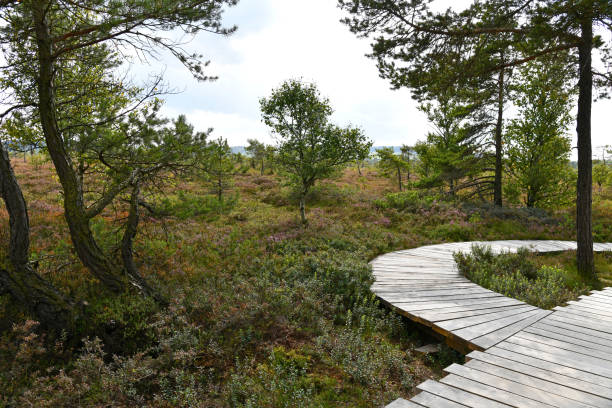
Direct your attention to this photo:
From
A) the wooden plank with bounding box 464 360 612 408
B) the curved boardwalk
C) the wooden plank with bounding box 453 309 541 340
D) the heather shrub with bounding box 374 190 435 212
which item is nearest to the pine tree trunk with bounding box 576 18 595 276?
the curved boardwalk

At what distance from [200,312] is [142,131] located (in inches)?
163

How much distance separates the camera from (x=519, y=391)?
10.6 feet

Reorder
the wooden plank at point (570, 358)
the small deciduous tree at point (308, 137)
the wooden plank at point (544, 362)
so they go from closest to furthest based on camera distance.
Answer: the wooden plank at point (544, 362) < the wooden plank at point (570, 358) < the small deciduous tree at point (308, 137)

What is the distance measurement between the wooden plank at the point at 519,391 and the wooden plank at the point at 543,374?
0.62 feet

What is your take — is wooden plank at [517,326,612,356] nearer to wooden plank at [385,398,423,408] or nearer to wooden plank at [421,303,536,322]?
wooden plank at [421,303,536,322]

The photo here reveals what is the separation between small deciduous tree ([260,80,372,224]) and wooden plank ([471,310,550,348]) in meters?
9.67

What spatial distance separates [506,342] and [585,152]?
22.4 feet

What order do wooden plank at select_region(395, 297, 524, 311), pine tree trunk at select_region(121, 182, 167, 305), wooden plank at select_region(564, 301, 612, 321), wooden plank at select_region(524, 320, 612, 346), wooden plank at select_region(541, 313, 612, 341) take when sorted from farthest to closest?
pine tree trunk at select_region(121, 182, 167, 305) → wooden plank at select_region(395, 297, 524, 311) → wooden plank at select_region(564, 301, 612, 321) → wooden plank at select_region(541, 313, 612, 341) → wooden plank at select_region(524, 320, 612, 346)

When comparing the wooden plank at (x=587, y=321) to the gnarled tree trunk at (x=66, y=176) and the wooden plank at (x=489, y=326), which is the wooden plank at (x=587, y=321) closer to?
the wooden plank at (x=489, y=326)

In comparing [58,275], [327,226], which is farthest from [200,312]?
[327,226]

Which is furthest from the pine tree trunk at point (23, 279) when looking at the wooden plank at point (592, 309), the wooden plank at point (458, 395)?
the wooden plank at point (592, 309)

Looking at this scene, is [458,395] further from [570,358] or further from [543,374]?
[570,358]

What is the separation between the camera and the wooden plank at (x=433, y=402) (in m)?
3.00

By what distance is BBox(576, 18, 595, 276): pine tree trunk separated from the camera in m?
7.64
